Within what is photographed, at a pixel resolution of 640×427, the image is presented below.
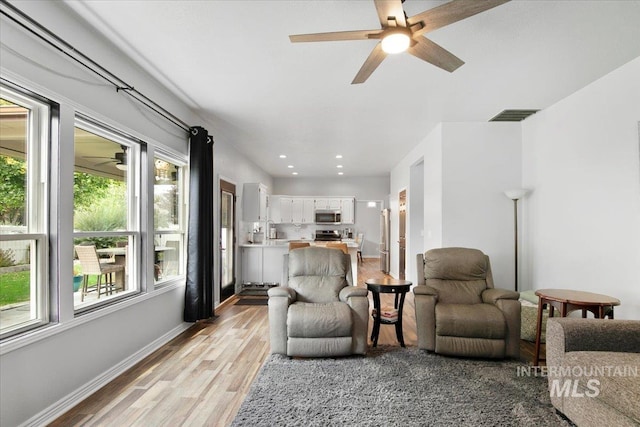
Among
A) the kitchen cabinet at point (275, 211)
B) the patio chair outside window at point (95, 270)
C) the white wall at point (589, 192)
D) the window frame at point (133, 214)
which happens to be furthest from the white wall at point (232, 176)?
the white wall at point (589, 192)

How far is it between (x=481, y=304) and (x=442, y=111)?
239 centimetres

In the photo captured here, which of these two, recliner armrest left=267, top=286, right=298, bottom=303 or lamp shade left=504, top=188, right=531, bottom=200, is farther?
lamp shade left=504, top=188, right=531, bottom=200

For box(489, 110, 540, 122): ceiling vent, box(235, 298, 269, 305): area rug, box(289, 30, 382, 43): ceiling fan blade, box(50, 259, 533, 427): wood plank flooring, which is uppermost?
box(489, 110, 540, 122): ceiling vent

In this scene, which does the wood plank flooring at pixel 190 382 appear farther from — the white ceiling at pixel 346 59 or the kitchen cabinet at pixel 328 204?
the kitchen cabinet at pixel 328 204

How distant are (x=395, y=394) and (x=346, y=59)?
273 cm

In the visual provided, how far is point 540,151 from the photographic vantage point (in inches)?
163

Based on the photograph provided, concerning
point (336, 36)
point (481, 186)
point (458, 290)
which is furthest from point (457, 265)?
point (336, 36)

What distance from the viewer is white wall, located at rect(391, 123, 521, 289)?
14.8ft

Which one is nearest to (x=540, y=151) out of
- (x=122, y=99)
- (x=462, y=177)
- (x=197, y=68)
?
(x=462, y=177)

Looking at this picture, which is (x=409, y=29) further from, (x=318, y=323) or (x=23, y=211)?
(x=23, y=211)

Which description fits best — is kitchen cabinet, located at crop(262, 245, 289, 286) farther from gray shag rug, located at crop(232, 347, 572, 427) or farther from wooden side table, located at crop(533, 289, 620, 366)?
wooden side table, located at crop(533, 289, 620, 366)

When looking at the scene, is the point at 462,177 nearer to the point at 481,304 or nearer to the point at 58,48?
the point at 481,304

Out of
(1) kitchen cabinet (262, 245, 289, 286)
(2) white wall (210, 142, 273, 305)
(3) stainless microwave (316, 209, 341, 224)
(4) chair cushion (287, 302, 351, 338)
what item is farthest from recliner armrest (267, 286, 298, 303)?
(3) stainless microwave (316, 209, 341, 224)

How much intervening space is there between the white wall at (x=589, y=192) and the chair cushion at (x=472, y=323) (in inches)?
45.1
